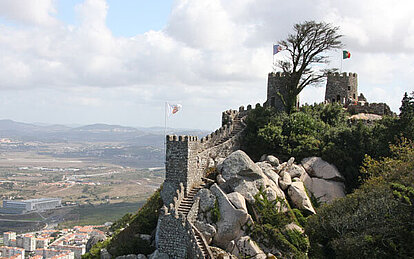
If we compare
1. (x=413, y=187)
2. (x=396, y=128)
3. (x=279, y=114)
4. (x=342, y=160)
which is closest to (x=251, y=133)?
(x=279, y=114)

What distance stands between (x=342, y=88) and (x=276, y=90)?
8985mm

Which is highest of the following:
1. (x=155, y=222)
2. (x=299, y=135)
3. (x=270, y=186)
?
(x=299, y=135)

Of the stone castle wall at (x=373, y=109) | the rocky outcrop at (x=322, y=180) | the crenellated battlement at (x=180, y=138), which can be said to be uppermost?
the stone castle wall at (x=373, y=109)

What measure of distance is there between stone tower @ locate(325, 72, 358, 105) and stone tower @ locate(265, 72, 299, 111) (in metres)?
6.75

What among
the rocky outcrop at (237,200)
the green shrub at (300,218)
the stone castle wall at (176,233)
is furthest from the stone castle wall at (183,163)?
the green shrub at (300,218)

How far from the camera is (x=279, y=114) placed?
36.0m

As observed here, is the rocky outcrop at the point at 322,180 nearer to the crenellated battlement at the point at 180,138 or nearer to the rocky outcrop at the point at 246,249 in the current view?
the rocky outcrop at the point at 246,249

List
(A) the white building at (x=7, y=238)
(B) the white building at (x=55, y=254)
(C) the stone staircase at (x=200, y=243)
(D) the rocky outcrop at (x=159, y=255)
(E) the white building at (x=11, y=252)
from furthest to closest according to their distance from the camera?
(A) the white building at (x=7, y=238) < (E) the white building at (x=11, y=252) < (B) the white building at (x=55, y=254) < (D) the rocky outcrop at (x=159, y=255) < (C) the stone staircase at (x=200, y=243)

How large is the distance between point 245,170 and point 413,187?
31.8 feet

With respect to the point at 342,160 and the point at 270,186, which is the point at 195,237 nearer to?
the point at 270,186

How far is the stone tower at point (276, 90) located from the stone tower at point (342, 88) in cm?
675

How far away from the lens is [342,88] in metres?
44.1

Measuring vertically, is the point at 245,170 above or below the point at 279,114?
below

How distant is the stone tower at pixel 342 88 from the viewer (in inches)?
1727
